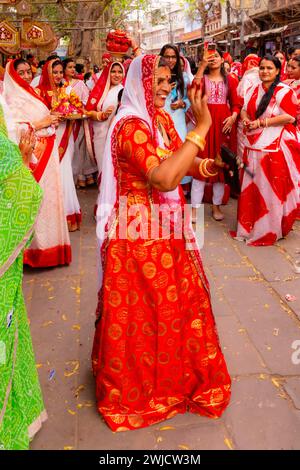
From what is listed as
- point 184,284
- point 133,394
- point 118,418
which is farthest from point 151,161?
point 118,418

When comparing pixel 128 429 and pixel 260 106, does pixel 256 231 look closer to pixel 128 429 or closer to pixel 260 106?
pixel 260 106

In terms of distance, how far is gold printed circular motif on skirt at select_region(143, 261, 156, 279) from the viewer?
2.36m

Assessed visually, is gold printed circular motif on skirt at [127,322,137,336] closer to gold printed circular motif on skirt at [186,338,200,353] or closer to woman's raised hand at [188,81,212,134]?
gold printed circular motif on skirt at [186,338,200,353]

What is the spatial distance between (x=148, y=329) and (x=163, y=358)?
0.17 metres

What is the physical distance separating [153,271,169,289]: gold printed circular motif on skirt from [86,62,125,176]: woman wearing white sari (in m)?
3.79

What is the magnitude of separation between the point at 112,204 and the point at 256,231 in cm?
298

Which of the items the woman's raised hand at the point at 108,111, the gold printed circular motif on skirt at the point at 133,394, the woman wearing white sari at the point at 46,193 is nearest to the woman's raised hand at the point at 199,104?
the gold printed circular motif on skirt at the point at 133,394

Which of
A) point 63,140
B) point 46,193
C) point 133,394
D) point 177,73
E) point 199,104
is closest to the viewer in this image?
point 199,104

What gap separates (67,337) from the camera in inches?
131

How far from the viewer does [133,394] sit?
98.3 inches

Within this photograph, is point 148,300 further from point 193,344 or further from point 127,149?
point 127,149

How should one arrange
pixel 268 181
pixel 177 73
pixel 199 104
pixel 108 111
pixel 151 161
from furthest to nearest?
pixel 108 111 → pixel 177 73 → pixel 268 181 → pixel 151 161 → pixel 199 104

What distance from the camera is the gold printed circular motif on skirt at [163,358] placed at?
2.45 metres

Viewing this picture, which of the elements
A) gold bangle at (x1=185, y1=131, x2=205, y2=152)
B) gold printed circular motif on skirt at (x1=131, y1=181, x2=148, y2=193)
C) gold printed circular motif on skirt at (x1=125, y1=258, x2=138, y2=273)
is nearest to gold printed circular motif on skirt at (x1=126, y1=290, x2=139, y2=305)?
gold printed circular motif on skirt at (x1=125, y1=258, x2=138, y2=273)
